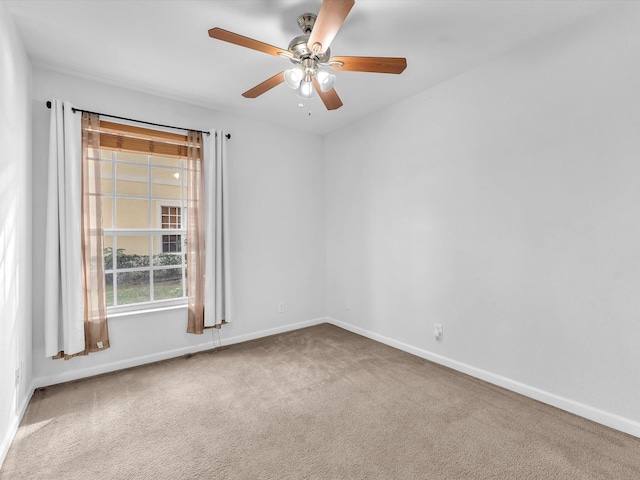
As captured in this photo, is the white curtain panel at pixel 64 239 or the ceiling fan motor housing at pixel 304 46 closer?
the ceiling fan motor housing at pixel 304 46

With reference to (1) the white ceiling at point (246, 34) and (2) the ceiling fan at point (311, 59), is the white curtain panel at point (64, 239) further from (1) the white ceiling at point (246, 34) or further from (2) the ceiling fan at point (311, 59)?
(2) the ceiling fan at point (311, 59)

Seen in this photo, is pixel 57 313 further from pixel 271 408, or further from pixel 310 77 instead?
pixel 310 77

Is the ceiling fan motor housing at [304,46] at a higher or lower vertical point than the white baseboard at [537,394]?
higher

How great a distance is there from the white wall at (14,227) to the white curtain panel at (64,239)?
0.13m

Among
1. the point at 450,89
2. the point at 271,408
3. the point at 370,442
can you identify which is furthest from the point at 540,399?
the point at 450,89

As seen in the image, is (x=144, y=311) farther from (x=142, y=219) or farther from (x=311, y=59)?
(x=311, y=59)

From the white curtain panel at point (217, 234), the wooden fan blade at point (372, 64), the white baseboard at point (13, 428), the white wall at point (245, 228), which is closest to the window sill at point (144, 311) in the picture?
the white wall at point (245, 228)

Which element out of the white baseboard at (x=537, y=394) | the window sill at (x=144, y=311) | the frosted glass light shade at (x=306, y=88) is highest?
the frosted glass light shade at (x=306, y=88)

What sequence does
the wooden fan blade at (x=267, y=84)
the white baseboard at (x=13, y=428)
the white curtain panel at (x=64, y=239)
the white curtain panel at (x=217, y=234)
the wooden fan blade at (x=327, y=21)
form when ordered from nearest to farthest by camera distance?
the wooden fan blade at (x=327, y=21)
the white baseboard at (x=13, y=428)
the wooden fan blade at (x=267, y=84)
the white curtain panel at (x=64, y=239)
the white curtain panel at (x=217, y=234)

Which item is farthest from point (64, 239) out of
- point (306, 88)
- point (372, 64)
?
point (372, 64)

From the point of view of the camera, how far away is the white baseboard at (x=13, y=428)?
1771mm

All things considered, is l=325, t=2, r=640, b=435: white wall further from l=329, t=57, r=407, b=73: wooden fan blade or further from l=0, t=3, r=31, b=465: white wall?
l=0, t=3, r=31, b=465: white wall

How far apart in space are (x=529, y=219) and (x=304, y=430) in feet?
7.09

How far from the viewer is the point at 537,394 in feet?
7.72
